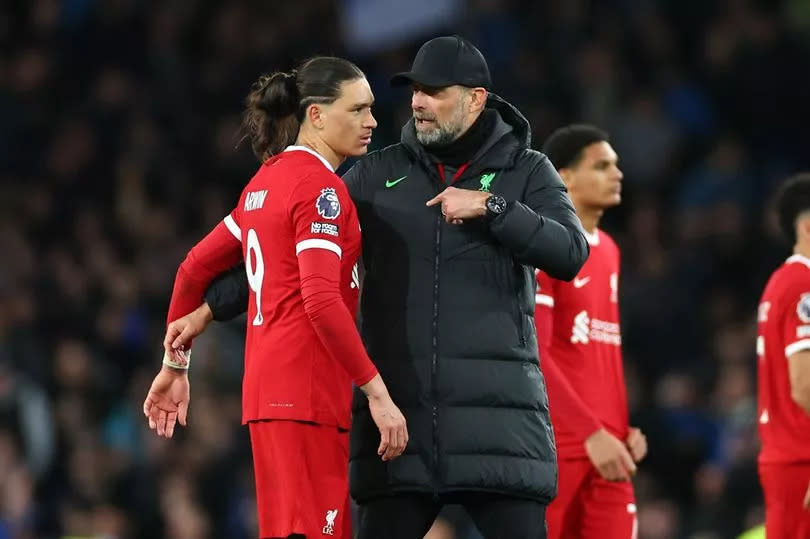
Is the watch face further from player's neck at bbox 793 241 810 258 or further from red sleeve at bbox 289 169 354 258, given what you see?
player's neck at bbox 793 241 810 258

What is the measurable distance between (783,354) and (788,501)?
1.77ft

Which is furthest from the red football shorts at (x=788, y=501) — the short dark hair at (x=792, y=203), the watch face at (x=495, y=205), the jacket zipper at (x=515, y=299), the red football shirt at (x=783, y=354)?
the watch face at (x=495, y=205)

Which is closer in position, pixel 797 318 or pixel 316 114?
pixel 316 114

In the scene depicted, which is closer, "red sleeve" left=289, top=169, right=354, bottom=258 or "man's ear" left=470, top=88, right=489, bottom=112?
"red sleeve" left=289, top=169, right=354, bottom=258

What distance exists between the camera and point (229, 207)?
12.2m

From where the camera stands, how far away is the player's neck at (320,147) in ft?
16.7

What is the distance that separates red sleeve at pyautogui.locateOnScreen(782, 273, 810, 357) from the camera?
6000 millimetres

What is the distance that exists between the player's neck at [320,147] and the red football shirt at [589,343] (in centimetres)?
117

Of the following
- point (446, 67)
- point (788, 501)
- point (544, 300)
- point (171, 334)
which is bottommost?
point (788, 501)

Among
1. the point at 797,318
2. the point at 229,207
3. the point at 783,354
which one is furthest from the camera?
the point at 229,207

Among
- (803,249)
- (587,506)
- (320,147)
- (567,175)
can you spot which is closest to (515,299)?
(320,147)

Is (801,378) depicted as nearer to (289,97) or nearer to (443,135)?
(443,135)

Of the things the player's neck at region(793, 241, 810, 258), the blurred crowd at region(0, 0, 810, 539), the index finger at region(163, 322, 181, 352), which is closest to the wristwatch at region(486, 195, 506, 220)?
the index finger at region(163, 322, 181, 352)

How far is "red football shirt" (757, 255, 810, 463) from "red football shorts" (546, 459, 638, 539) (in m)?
0.58
